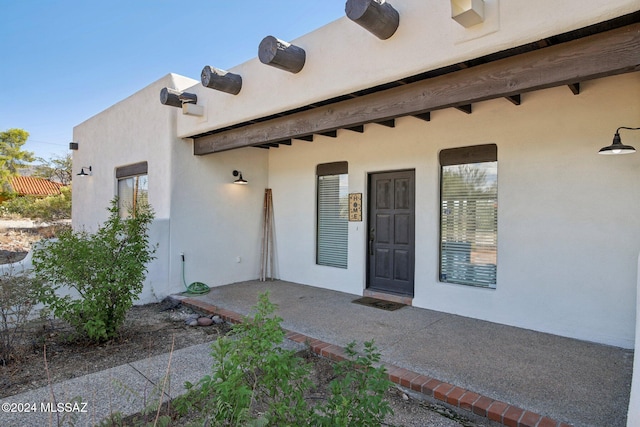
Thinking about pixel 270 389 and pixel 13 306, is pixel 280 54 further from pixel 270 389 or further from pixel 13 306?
pixel 13 306

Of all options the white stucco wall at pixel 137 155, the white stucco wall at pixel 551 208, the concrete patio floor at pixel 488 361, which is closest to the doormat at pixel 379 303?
the concrete patio floor at pixel 488 361

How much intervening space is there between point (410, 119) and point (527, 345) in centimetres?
358

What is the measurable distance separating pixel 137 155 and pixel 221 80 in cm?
341

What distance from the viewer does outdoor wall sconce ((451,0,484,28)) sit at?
2871 millimetres

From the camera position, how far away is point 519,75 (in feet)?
9.93

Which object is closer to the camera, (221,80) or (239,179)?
(221,80)

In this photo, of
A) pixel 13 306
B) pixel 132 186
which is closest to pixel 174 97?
pixel 132 186

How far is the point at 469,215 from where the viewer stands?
5.12 m

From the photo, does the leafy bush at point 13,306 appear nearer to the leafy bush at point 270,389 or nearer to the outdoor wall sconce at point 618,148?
the leafy bush at point 270,389

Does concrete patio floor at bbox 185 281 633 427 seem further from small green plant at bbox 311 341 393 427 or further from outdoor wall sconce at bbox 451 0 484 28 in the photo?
outdoor wall sconce at bbox 451 0 484 28

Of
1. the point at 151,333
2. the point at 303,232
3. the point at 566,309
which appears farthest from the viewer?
the point at 303,232

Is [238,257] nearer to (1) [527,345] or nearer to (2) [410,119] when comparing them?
(2) [410,119]

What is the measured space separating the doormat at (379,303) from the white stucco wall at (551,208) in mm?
360

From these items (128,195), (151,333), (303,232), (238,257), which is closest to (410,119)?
(303,232)
